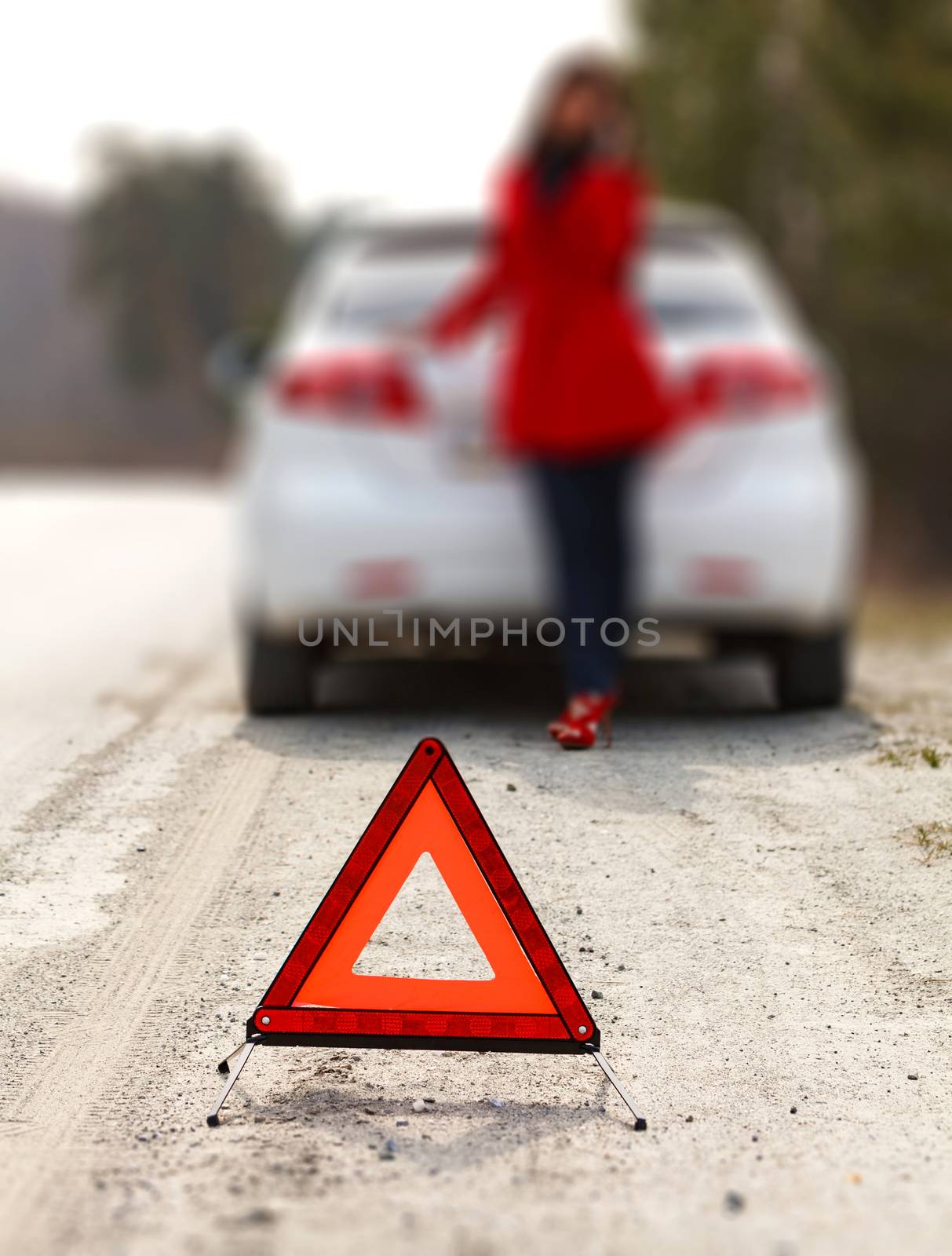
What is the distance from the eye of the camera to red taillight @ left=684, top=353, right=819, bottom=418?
19.0ft

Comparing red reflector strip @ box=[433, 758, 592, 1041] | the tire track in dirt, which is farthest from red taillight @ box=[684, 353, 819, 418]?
red reflector strip @ box=[433, 758, 592, 1041]

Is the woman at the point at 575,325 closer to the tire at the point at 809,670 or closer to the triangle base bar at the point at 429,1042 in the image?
the tire at the point at 809,670

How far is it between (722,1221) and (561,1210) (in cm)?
31

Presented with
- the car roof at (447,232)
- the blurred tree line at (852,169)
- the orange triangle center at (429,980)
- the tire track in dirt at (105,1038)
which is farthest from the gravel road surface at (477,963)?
the blurred tree line at (852,169)

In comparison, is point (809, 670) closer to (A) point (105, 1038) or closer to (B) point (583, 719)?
(B) point (583, 719)

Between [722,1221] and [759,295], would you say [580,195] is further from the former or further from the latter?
[722,1221]

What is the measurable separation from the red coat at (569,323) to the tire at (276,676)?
1.42 m

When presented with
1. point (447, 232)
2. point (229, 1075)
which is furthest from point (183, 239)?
point (229, 1075)

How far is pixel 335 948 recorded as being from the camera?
3.87 m

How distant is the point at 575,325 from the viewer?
5516mm

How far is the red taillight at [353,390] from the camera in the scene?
228 inches

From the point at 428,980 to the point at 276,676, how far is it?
9.54 ft

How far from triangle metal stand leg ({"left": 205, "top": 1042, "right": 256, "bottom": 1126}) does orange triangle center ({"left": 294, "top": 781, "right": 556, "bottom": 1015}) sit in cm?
16

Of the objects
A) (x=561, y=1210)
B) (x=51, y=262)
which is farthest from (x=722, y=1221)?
(x=51, y=262)
